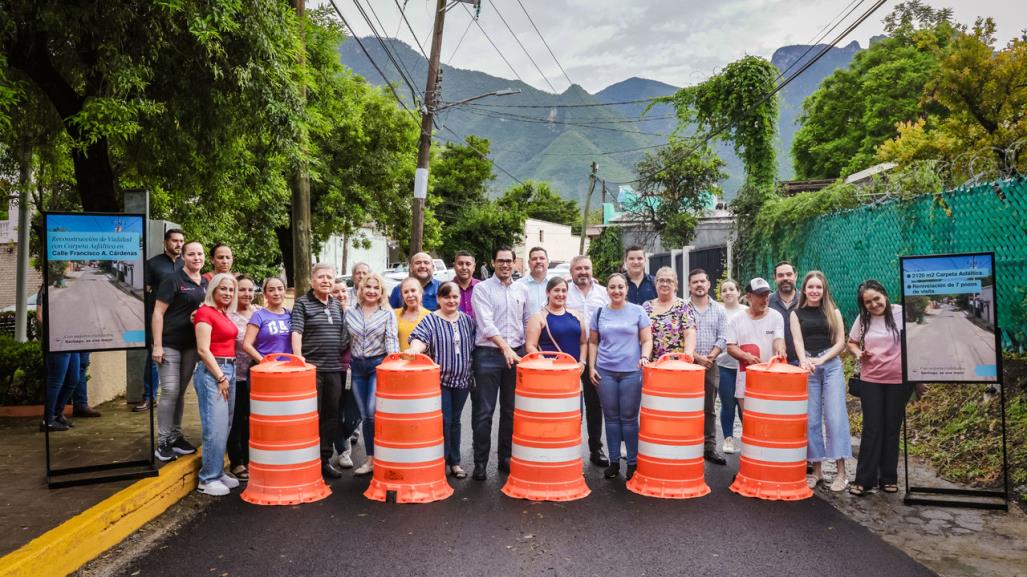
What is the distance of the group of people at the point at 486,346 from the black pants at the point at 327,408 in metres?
0.01

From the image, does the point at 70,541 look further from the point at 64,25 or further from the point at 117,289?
the point at 64,25

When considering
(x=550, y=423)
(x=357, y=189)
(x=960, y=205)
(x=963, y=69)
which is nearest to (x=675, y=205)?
(x=357, y=189)

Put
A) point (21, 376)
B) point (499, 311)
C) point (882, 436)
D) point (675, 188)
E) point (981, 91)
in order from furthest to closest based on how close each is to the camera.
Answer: point (675, 188) < point (981, 91) < point (21, 376) < point (499, 311) < point (882, 436)

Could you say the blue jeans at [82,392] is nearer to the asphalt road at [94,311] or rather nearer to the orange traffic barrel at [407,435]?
the asphalt road at [94,311]

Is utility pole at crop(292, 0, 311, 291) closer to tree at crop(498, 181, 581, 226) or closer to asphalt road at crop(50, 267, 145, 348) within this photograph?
asphalt road at crop(50, 267, 145, 348)

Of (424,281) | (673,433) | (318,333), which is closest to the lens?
(673,433)

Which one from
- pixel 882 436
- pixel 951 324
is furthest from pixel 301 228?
pixel 951 324

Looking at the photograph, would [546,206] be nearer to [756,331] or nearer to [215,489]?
[756,331]

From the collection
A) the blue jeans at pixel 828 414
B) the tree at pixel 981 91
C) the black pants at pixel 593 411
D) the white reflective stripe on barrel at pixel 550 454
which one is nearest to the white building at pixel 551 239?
the tree at pixel 981 91

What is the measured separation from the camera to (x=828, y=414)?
6.48 meters

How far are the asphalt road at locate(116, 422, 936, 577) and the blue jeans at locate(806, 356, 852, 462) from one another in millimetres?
586

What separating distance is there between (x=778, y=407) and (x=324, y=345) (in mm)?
3921

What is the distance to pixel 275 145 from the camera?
8664 millimetres

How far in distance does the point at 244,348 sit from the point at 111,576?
228 centimetres
